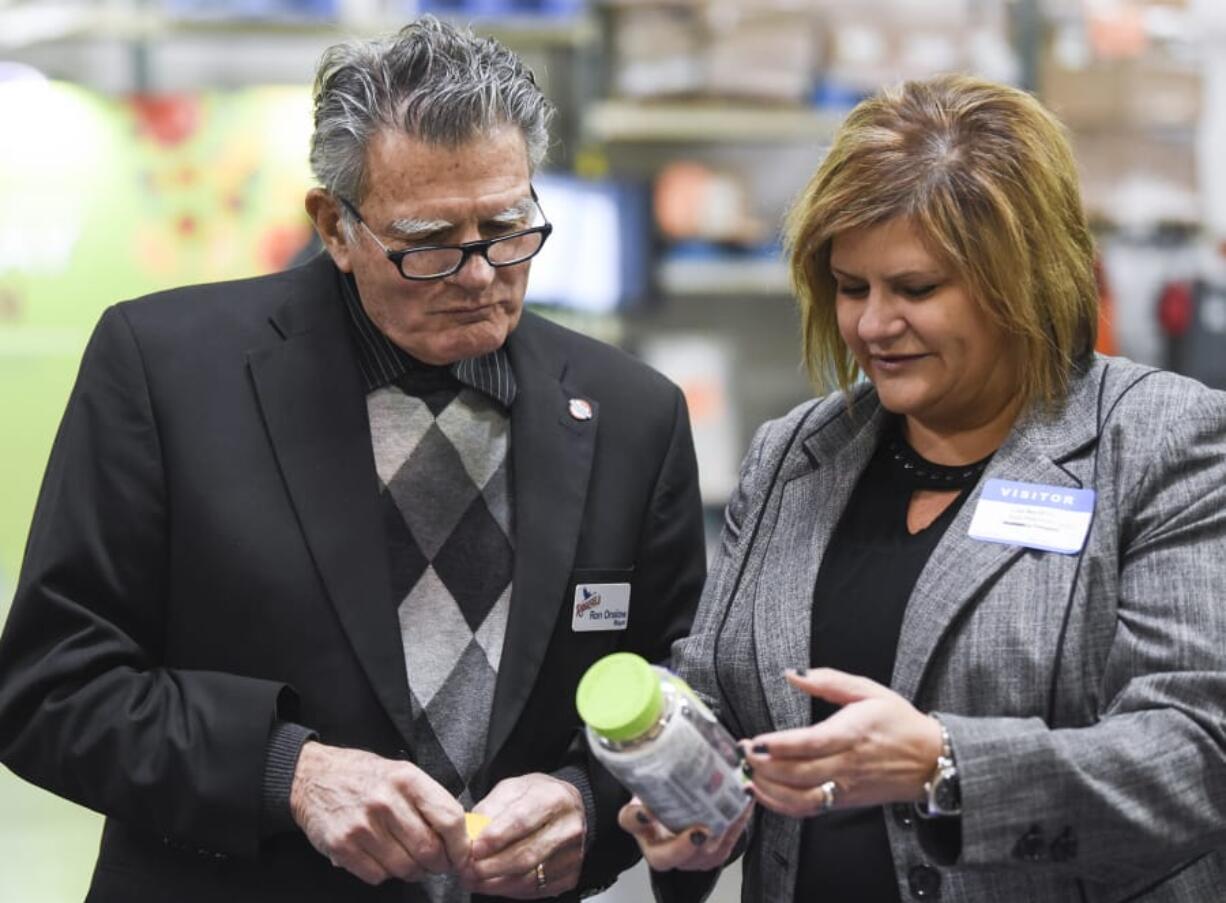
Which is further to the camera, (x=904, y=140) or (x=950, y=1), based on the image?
(x=950, y=1)

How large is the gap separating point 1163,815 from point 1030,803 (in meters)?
0.14

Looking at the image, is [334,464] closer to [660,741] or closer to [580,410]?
[580,410]

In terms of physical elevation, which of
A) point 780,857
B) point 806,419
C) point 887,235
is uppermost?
point 887,235

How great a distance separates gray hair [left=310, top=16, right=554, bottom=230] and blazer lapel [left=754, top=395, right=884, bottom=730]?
0.52 meters

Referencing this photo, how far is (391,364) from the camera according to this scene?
7.36 feet

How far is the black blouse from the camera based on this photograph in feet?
6.56

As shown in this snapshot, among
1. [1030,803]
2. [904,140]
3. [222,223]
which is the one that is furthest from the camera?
[222,223]

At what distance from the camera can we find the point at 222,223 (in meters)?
5.65

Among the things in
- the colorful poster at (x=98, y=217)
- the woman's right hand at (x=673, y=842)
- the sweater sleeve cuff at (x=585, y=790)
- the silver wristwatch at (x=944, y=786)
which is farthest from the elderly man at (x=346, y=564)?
the colorful poster at (x=98, y=217)

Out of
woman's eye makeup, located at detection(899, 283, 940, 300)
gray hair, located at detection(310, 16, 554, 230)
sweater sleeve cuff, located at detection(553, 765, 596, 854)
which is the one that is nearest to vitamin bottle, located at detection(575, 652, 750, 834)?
sweater sleeve cuff, located at detection(553, 765, 596, 854)

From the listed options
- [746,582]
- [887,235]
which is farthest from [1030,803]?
[887,235]

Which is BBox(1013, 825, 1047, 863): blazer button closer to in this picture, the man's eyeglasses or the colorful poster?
the man's eyeglasses

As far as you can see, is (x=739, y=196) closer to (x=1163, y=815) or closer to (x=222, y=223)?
(x=222, y=223)

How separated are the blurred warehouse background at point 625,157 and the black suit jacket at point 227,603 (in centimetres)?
319
